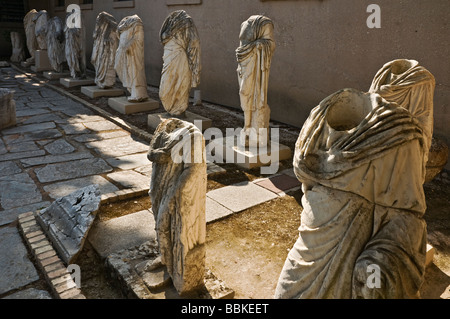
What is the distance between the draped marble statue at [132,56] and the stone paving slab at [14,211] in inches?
189

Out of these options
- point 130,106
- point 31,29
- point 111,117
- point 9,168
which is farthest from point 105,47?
point 31,29

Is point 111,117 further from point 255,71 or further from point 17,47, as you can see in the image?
point 17,47

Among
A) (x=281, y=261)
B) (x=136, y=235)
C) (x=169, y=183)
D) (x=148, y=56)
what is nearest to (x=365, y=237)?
(x=169, y=183)

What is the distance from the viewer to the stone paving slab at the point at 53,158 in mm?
5754

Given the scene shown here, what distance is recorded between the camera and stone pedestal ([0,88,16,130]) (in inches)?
283

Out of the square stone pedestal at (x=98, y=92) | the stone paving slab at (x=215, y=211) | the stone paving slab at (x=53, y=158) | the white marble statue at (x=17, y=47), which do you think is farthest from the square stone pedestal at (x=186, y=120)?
the white marble statue at (x=17, y=47)

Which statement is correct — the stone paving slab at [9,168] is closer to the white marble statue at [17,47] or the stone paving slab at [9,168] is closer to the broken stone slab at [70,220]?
the broken stone slab at [70,220]

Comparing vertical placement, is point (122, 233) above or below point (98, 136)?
below

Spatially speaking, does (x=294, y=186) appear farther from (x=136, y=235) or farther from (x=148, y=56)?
(x=148, y=56)

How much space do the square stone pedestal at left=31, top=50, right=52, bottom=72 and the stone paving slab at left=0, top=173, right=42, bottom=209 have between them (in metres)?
10.8

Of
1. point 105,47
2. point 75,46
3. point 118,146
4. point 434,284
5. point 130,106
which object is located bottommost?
point 434,284

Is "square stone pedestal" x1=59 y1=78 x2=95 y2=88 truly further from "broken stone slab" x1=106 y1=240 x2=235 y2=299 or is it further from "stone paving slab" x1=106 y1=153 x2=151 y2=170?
"broken stone slab" x1=106 y1=240 x2=235 y2=299

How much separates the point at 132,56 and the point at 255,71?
3.96 metres

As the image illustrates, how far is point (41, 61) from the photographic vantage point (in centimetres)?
1433
